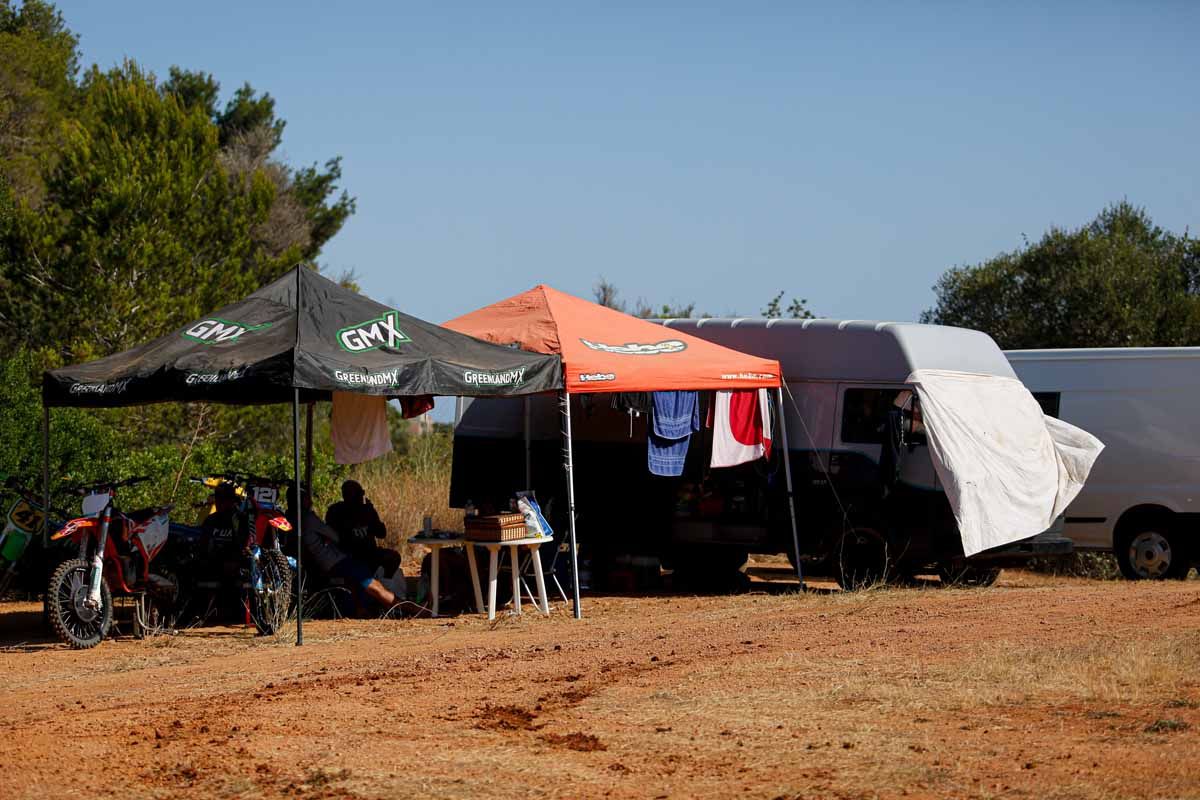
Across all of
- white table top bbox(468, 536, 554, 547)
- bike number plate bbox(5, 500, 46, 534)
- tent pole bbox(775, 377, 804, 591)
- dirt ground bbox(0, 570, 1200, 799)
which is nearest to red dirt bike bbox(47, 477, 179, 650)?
dirt ground bbox(0, 570, 1200, 799)

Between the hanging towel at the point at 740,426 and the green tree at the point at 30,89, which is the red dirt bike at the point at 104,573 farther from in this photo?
the green tree at the point at 30,89

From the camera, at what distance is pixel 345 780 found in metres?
6.56

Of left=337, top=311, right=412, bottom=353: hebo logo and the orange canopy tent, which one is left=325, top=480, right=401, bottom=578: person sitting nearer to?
left=337, top=311, right=412, bottom=353: hebo logo

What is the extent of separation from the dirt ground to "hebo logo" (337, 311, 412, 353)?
2.34 metres

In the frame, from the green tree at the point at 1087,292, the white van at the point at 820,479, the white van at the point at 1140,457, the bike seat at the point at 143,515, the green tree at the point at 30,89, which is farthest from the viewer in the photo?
the green tree at the point at 1087,292

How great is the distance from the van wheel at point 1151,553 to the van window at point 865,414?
3387mm

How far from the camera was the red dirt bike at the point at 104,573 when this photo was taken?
11.0 metres

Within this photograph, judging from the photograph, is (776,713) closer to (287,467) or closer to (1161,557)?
(1161,557)

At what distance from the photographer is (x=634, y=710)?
316 inches

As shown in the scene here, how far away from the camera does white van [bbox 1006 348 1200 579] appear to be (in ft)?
50.3

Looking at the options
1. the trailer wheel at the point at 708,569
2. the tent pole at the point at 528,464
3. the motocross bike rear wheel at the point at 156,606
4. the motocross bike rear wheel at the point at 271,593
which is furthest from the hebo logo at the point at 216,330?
the trailer wheel at the point at 708,569

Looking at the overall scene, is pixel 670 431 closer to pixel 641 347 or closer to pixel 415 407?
pixel 641 347

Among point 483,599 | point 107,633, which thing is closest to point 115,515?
point 107,633

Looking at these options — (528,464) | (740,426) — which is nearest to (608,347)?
(740,426)
